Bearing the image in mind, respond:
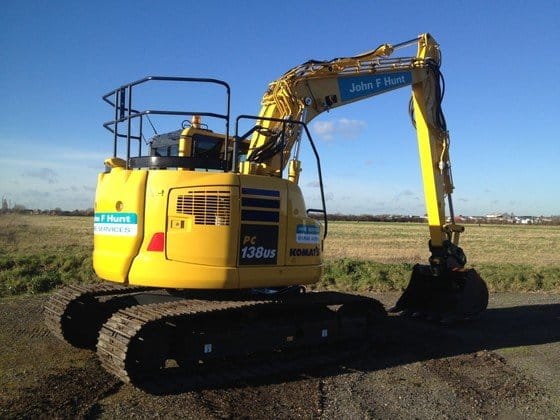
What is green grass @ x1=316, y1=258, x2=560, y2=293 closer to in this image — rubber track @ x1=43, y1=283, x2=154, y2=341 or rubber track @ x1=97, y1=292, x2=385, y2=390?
rubber track @ x1=97, y1=292, x2=385, y2=390

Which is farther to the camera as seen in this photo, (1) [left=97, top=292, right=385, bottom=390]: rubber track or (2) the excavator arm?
(2) the excavator arm

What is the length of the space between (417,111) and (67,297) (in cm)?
736

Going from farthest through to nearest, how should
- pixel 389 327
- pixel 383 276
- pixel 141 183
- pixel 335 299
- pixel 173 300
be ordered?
pixel 383 276 < pixel 389 327 < pixel 335 299 < pixel 173 300 < pixel 141 183

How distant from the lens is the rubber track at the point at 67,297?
8.07 m

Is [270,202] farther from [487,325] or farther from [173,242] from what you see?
[487,325]

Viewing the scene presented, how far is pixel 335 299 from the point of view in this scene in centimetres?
848

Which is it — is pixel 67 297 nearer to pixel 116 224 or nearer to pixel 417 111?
pixel 116 224

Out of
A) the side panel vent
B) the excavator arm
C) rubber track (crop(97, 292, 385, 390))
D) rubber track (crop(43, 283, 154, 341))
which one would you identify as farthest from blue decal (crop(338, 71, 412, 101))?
rubber track (crop(43, 283, 154, 341))

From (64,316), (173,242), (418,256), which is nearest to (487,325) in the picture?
(173,242)

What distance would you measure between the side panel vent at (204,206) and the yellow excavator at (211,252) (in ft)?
0.04

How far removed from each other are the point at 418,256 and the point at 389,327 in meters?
17.3

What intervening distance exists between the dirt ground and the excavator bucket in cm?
100

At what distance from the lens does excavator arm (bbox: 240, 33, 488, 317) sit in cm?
902

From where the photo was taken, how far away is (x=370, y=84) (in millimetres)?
10234
